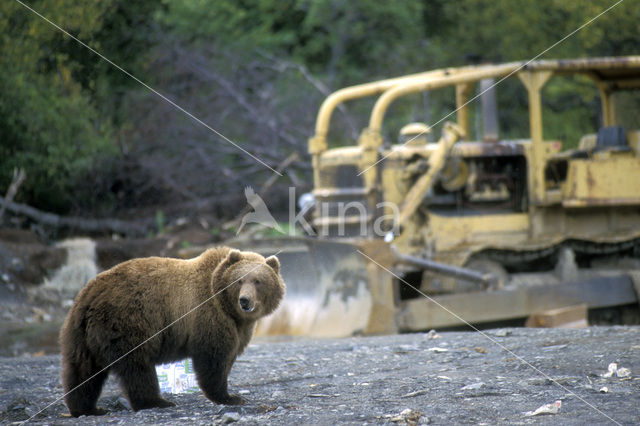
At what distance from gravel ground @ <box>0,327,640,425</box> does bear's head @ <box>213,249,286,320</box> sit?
0.56m

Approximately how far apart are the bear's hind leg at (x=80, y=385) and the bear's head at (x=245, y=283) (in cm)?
79

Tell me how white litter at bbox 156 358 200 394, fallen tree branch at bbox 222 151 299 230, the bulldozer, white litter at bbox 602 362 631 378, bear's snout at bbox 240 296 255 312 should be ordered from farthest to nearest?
1. fallen tree branch at bbox 222 151 299 230
2. the bulldozer
3. white litter at bbox 156 358 200 394
4. white litter at bbox 602 362 631 378
5. bear's snout at bbox 240 296 255 312

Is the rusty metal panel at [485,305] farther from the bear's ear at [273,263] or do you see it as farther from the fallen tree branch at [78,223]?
the fallen tree branch at [78,223]

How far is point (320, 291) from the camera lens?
9359 mm

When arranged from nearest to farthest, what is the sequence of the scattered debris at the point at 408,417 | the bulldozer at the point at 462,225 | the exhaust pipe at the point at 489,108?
the scattered debris at the point at 408,417 < the bulldozer at the point at 462,225 < the exhaust pipe at the point at 489,108

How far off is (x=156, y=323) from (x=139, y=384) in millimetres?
350

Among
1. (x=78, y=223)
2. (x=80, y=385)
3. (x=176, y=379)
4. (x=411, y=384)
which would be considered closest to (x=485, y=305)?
(x=411, y=384)

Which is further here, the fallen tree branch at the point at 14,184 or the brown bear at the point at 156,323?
the fallen tree branch at the point at 14,184

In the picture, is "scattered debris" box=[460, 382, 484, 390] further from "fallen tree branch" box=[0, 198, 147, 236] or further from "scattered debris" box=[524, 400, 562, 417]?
"fallen tree branch" box=[0, 198, 147, 236]

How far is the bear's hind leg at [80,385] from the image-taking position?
456 cm

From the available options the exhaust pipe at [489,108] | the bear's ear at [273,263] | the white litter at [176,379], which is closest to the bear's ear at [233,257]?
the bear's ear at [273,263]

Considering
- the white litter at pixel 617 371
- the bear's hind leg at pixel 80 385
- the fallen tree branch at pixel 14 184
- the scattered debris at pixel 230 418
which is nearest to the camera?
the scattered debris at pixel 230 418

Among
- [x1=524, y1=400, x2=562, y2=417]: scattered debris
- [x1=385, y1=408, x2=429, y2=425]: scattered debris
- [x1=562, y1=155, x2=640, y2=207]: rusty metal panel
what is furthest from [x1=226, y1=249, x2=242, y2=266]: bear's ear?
[x1=562, y1=155, x2=640, y2=207]: rusty metal panel

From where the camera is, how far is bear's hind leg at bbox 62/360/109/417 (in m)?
4.56
